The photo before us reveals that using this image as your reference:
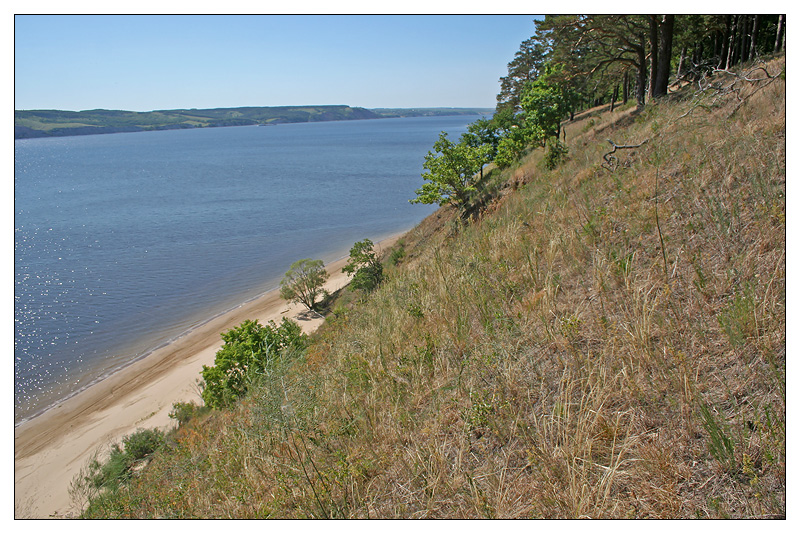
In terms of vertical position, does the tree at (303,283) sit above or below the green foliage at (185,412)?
above

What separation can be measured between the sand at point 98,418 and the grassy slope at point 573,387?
38.0 feet

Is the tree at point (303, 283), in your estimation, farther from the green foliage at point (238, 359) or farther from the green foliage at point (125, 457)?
the green foliage at point (125, 457)

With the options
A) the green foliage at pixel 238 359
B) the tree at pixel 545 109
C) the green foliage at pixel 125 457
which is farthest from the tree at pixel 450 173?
the green foliage at pixel 125 457

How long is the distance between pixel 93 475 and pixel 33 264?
31.4 metres

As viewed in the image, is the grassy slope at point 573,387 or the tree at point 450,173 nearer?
the grassy slope at point 573,387

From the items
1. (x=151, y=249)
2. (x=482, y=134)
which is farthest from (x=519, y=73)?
(x=151, y=249)

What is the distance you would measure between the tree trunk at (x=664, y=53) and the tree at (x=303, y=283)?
20388 mm

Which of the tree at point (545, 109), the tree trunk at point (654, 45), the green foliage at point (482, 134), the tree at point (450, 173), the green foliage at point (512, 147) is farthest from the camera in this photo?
the green foliage at point (482, 134)

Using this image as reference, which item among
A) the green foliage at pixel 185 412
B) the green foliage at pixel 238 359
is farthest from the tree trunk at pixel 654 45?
the green foliage at pixel 185 412

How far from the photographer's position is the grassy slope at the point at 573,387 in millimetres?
2779

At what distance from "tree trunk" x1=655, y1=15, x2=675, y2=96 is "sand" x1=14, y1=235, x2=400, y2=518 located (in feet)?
69.9

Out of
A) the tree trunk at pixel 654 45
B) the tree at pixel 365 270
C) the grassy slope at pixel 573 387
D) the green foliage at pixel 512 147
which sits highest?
the tree trunk at pixel 654 45

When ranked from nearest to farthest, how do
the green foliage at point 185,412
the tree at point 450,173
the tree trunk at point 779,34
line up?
1. the green foliage at point 185,412
2. the tree trunk at point 779,34
3. the tree at point 450,173

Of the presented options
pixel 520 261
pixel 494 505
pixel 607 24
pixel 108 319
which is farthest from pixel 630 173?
pixel 108 319
